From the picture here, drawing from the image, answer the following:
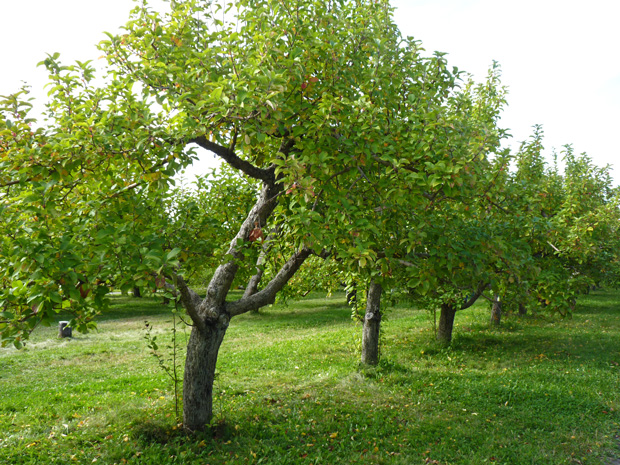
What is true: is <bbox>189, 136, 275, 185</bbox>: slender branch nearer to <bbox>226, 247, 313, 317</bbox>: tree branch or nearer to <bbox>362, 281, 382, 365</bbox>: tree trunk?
<bbox>226, 247, 313, 317</bbox>: tree branch

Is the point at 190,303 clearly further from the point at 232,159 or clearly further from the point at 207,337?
the point at 232,159

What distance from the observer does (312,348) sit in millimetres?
15844

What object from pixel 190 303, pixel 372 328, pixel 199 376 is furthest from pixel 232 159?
pixel 372 328

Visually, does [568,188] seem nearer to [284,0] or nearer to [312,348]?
[312,348]

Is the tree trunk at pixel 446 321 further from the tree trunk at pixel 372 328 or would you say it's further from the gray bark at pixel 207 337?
the gray bark at pixel 207 337

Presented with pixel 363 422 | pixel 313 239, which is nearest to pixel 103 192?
pixel 313 239

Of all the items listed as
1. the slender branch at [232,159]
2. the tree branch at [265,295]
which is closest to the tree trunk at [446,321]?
the tree branch at [265,295]

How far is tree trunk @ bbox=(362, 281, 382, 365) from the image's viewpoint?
1230cm

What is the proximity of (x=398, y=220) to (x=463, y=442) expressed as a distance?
385cm

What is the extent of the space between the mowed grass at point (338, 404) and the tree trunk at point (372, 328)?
0.41m

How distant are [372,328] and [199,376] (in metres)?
6.26

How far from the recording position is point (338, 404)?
8.97 meters

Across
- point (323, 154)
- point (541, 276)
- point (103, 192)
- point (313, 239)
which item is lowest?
A: point (541, 276)

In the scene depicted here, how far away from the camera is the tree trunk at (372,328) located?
12305 mm
